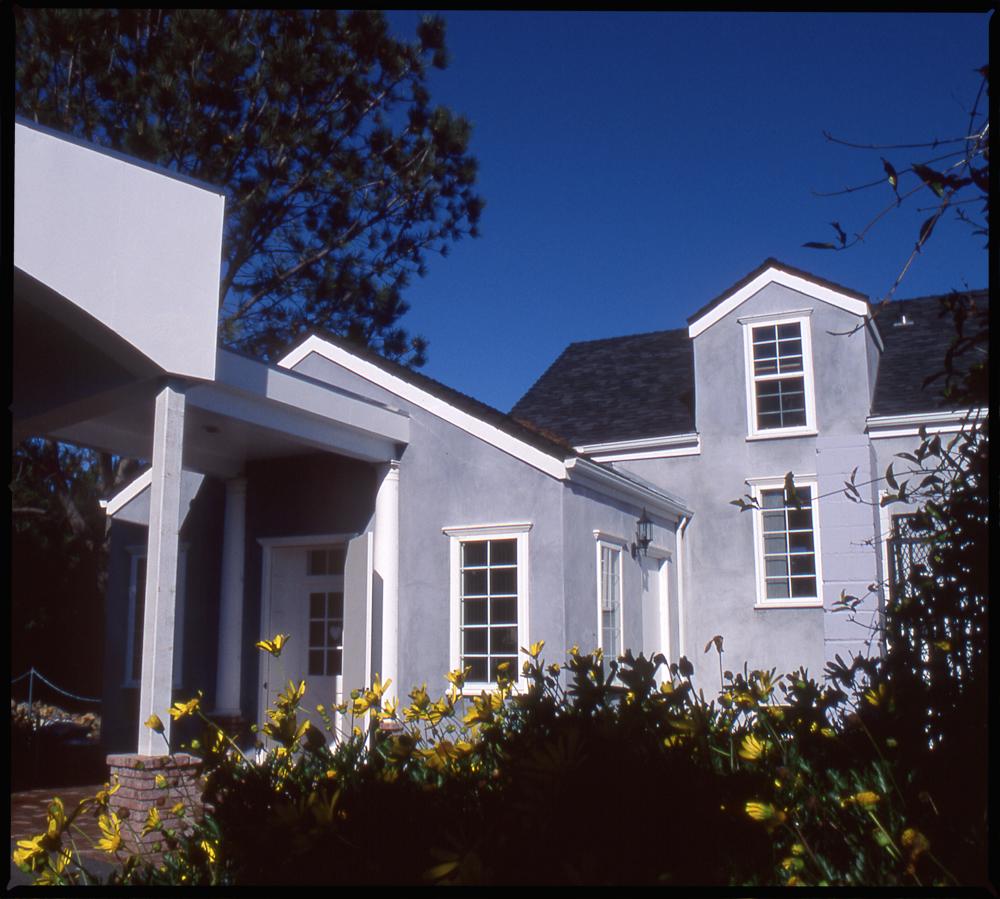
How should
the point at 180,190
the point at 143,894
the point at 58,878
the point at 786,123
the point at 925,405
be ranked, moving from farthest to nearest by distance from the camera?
1. the point at 925,405
2. the point at 180,190
3. the point at 786,123
4. the point at 58,878
5. the point at 143,894

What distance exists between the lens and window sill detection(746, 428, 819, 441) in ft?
51.4

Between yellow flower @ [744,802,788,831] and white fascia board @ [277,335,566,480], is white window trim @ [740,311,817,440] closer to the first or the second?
white fascia board @ [277,335,566,480]

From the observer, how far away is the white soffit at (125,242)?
7789mm

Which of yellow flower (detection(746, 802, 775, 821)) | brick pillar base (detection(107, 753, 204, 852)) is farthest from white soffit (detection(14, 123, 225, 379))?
yellow flower (detection(746, 802, 775, 821))

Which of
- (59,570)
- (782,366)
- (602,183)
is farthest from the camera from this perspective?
(59,570)

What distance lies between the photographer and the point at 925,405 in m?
15.0

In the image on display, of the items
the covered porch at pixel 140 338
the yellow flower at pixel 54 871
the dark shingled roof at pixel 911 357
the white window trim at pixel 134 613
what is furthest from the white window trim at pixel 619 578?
the yellow flower at pixel 54 871

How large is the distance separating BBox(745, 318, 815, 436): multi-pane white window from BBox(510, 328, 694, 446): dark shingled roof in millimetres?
1152

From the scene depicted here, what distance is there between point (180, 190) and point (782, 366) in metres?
10.3

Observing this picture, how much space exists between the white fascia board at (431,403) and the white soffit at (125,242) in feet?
12.4

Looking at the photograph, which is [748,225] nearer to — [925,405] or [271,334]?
[925,405]

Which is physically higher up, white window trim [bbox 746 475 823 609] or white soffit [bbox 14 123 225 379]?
Answer: white soffit [bbox 14 123 225 379]

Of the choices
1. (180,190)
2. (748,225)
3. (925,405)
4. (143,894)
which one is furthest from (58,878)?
(925,405)

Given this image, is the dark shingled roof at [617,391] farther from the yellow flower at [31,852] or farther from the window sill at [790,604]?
the yellow flower at [31,852]
